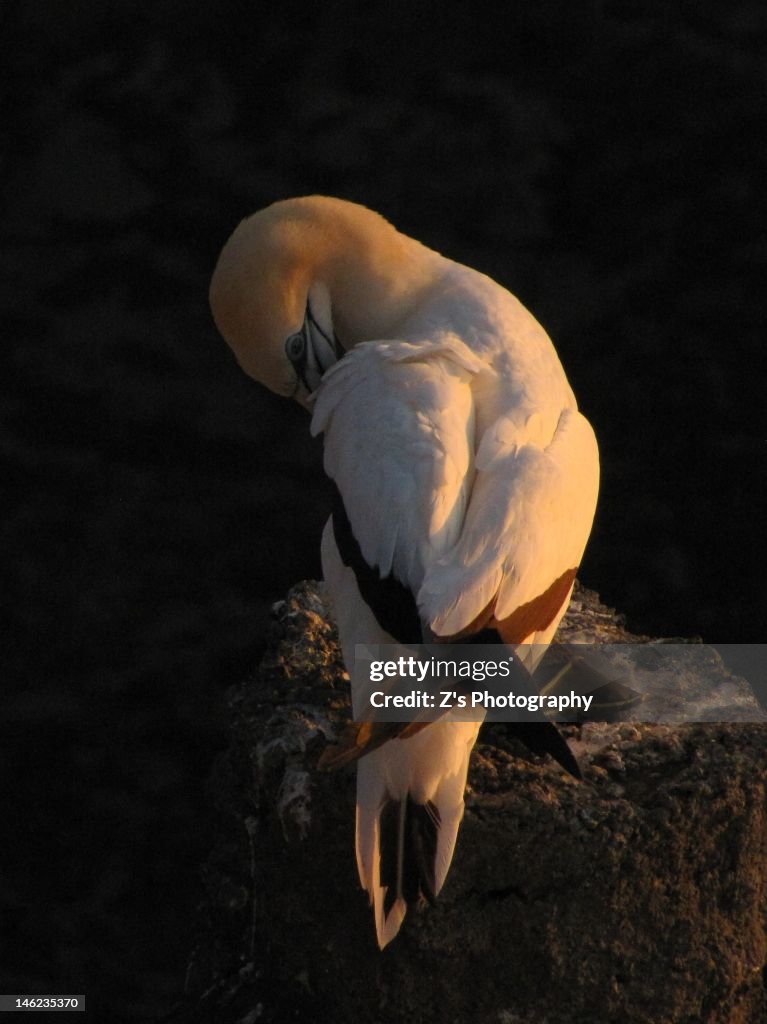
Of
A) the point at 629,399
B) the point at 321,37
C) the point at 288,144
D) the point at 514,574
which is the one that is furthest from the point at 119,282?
the point at 514,574

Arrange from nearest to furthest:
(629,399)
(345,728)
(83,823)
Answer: (345,728) → (83,823) → (629,399)

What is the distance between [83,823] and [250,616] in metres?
1.12

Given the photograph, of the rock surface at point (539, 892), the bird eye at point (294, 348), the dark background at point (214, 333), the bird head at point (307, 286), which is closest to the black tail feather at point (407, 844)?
the rock surface at point (539, 892)

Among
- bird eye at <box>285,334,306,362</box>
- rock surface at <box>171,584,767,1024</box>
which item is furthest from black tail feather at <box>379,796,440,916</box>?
bird eye at <box>285,334,306,362</box>

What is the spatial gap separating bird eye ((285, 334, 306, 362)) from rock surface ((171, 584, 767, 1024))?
1031 mm

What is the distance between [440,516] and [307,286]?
5.04 feet

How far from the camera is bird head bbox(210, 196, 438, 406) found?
17.0ft

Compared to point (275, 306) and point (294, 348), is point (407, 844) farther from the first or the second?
point (275, 306)

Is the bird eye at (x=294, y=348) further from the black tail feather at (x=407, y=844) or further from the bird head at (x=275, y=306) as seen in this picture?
the black tail feather at (x=407, y=844)

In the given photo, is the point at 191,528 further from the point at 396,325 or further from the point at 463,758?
the point at 463,758

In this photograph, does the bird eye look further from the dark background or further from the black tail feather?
the dark background

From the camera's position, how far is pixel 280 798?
15.0 ft

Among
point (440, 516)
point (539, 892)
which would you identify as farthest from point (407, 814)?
point (440, 516)

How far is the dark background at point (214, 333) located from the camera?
720cm
